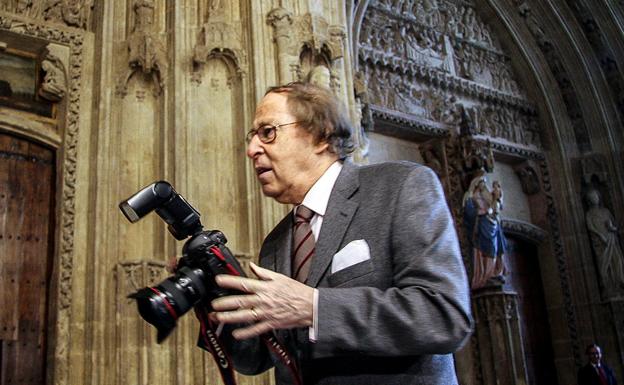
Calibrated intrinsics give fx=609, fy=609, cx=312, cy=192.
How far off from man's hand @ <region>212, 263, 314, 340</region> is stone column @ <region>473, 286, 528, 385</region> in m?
6.96

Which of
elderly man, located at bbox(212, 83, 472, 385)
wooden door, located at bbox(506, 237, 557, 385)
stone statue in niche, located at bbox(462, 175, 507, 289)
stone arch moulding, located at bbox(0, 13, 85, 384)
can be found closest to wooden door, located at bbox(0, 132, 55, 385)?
→ stone arch moulding, located at bbox(0, 13, 85, 384)

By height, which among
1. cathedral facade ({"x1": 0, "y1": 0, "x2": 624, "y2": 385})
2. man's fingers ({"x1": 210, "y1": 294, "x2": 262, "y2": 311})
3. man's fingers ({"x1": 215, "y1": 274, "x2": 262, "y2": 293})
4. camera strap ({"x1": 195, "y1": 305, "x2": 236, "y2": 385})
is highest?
cathedral facade ({"x1": 0, "y1": 0, "x2": 624, "y2": 385})

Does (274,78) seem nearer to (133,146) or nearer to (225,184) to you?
(225,184)

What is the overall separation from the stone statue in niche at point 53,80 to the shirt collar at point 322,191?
3231mm

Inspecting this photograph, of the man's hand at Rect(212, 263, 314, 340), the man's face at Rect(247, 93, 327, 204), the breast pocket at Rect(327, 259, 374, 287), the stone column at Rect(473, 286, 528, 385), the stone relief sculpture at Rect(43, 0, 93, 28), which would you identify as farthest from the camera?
the stone column at Rect(473, 286, 528, 385)

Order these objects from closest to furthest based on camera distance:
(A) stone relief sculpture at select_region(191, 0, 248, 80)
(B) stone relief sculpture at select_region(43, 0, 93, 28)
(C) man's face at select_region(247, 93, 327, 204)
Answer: (C) man's face at select_region(247, 93, 327, 204)
(A) stone relief sculpture at select_region(191, 0, 248, 80)
(B) stone relief sculpture at select_region(43, 0, 93, 28)

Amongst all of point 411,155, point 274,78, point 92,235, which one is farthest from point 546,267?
point 92,235

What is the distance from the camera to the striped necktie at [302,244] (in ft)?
4.48

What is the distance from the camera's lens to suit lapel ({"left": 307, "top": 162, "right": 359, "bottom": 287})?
1.27 m

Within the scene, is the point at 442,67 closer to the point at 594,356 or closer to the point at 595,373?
the point at 594,356

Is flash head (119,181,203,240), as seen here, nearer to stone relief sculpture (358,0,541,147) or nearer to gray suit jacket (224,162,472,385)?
gray suit jacket (224,162,472,385)

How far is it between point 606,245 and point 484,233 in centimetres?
263

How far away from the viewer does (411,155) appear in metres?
8.62

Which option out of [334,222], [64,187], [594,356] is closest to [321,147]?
[334,222]
